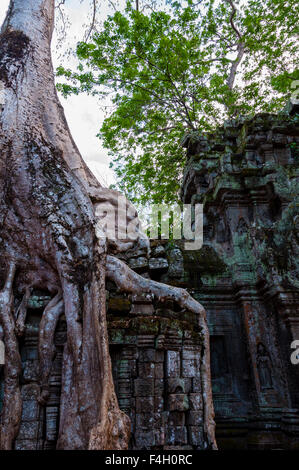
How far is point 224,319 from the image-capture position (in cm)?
455

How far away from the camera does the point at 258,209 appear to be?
517cm

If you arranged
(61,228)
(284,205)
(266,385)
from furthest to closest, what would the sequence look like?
1. (284,205)
2. (266,385)
3. (61,228)

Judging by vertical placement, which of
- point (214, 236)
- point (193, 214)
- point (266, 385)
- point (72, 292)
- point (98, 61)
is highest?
point (98, 61)

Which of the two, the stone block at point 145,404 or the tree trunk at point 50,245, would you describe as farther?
the stone block at point 145,404

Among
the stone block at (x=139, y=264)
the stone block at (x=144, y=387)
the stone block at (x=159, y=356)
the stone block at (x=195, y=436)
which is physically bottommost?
the stone block at (x=195, y=436)

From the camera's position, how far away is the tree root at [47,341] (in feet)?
8.34

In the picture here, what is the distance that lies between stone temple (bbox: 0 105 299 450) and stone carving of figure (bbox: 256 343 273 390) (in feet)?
0.04

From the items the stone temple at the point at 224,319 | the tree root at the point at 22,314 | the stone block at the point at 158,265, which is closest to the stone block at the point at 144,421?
the stone temple at the point at 224,319

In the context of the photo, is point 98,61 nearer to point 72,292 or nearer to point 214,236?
point 214,236

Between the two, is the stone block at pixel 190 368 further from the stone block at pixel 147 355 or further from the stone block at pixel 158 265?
the stone block at pixel 158 265

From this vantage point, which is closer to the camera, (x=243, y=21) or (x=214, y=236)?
(x=214, y=236)
